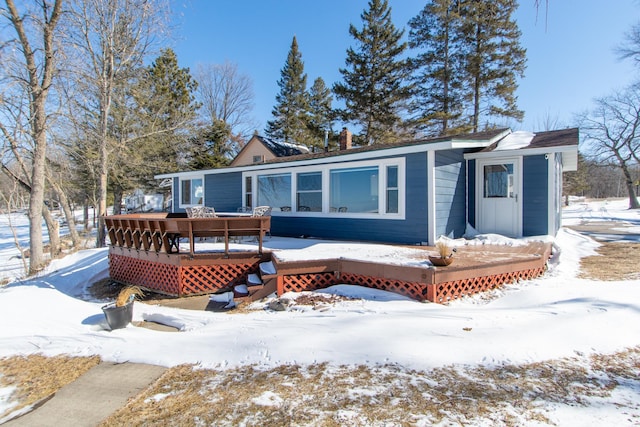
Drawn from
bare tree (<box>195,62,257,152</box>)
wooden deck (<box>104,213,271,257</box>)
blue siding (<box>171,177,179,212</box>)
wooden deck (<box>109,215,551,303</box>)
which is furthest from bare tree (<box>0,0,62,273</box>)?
bare tree (<box>195,62,257,152</box>)

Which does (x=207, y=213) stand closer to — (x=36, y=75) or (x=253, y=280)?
(x=253, y=280)

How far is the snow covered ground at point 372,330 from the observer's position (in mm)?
2906

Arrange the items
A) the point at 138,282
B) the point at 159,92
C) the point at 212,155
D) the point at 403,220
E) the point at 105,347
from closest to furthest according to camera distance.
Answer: the point at 105,347
the point at 138,282
the point at 403,220
the point at 159,92
the point at 212,155

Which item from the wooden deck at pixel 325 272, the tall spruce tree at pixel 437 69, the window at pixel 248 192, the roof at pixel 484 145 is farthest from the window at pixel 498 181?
the tall spruce tree at pixel 437 69

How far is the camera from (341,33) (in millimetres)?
22438

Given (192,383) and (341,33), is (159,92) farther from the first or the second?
(192,383)

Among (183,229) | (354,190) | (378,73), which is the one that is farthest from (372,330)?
(378,73)

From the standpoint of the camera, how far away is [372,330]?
3.39 metres

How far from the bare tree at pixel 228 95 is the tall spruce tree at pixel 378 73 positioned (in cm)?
1119

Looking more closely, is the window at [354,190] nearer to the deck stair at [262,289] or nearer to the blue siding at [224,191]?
the deck stair at [262,289]

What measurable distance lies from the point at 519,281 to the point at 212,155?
2004cm

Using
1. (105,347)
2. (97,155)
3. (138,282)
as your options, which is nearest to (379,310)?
(105,347)

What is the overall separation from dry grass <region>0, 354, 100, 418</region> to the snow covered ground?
0.14m

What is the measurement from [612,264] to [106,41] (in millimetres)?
15917
